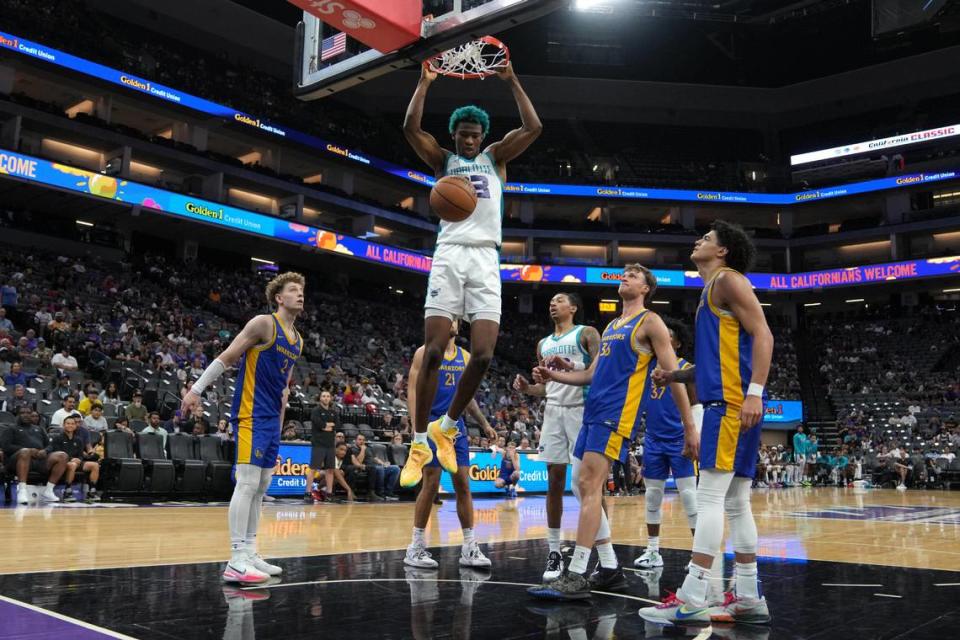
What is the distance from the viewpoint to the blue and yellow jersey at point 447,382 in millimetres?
6348

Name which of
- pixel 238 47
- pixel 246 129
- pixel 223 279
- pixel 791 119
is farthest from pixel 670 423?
pixel 791 119

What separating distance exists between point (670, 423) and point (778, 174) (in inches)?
1566

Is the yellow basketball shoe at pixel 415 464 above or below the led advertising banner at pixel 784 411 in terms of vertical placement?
below

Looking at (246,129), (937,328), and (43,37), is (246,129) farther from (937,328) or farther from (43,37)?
(937,328)

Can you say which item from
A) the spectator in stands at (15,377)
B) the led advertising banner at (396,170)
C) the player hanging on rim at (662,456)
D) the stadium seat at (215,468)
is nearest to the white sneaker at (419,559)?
the player hanging on rim at (662,456)

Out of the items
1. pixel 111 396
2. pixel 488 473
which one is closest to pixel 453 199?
pixel 111 396

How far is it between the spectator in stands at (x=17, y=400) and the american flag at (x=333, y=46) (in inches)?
321

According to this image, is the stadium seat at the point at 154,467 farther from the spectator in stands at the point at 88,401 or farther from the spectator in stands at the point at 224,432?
the spectator in stands at the point at 88,401

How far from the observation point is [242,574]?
468 centimetres

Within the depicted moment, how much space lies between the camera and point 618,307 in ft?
140

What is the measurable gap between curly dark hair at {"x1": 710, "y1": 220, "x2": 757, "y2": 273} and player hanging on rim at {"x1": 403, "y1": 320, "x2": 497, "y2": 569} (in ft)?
6.03

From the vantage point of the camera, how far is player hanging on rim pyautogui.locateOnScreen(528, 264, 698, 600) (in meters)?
4.65

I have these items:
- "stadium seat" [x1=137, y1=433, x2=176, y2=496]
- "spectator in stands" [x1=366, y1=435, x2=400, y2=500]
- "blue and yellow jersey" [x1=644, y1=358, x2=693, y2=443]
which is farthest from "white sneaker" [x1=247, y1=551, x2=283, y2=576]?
"spectator in stands" [x1=366, y1=435, x2=400, y2=500]

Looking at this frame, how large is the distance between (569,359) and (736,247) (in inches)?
70.4
